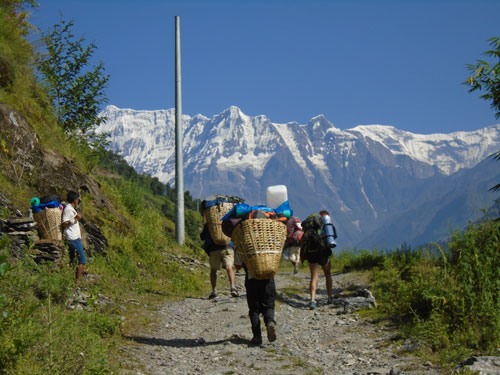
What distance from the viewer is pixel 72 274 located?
8.98 m

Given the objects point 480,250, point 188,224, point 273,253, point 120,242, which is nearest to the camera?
point 273,253

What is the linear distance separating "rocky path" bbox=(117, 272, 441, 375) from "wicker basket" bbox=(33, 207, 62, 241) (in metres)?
2.37

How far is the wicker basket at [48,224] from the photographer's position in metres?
9.53

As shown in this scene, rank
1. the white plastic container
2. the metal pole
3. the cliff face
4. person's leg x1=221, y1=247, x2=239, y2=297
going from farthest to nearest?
the metal pole
person's leg x1=221, y1=247, x2=239, y2=297
the cliff face
the white plastic container

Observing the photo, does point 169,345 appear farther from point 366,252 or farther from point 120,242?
point 366,252

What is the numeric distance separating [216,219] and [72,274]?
3.35m

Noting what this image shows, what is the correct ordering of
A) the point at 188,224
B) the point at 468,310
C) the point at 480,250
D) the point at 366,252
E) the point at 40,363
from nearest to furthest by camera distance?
the point at 40,363 → the point at 468,310 → the point at 480,250 → the point at 366,252 → the point at 188,224

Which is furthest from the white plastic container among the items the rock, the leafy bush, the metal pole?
the metal pole

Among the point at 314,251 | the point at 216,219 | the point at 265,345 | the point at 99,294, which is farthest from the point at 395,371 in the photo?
the point at 216,219

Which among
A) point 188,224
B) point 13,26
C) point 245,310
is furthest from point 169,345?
point 188,224

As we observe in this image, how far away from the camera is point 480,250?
8.33m

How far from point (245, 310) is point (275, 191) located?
2.48 meters

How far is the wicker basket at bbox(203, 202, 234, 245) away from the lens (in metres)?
11.4

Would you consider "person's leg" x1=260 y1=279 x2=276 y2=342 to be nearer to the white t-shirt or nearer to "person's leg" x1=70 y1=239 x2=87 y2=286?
"person's leg" x1=70 y1=239 x2=87 y2=286
